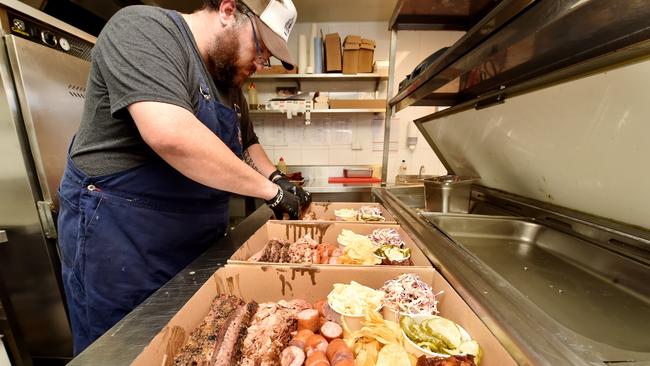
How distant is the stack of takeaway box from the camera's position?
56 centimetres

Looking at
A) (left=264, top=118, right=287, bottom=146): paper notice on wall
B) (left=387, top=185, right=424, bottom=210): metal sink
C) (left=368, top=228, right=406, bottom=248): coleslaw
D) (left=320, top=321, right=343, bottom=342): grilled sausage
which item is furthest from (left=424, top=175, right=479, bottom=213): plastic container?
(left=264, top=118, right=287, bottom=146): paper notice on wall

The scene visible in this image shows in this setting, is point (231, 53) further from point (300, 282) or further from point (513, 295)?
point (513, 295)

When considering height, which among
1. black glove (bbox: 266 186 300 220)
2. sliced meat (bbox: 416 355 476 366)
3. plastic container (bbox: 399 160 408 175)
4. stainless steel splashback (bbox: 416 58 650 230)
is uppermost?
stainless steel splashback (bbox: 416 58 650 230)

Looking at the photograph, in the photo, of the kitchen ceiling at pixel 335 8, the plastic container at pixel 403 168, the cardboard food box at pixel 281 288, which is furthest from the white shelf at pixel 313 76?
the cardboard food box at pixel 281 288

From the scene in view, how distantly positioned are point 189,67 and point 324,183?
2.60 metres

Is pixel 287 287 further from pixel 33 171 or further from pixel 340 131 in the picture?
pixel 340 131

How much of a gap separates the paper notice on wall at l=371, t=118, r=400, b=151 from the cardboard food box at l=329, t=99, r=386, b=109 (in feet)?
1.42

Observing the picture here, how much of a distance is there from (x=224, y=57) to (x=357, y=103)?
2.14m

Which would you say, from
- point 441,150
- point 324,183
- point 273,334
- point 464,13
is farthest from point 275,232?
point 324,183

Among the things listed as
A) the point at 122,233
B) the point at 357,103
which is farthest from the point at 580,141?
the point at 357,103

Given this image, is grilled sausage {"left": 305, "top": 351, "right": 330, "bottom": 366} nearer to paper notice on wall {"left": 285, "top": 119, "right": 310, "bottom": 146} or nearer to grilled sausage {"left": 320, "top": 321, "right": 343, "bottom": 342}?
grilled sausage {"left": 320, "top": 321, "right": 343, "bottom": 342}

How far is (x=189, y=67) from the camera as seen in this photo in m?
0.93

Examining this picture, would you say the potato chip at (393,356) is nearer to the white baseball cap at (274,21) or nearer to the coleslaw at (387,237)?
the coleslaw at (387,237)

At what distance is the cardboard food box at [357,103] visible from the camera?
299cm
